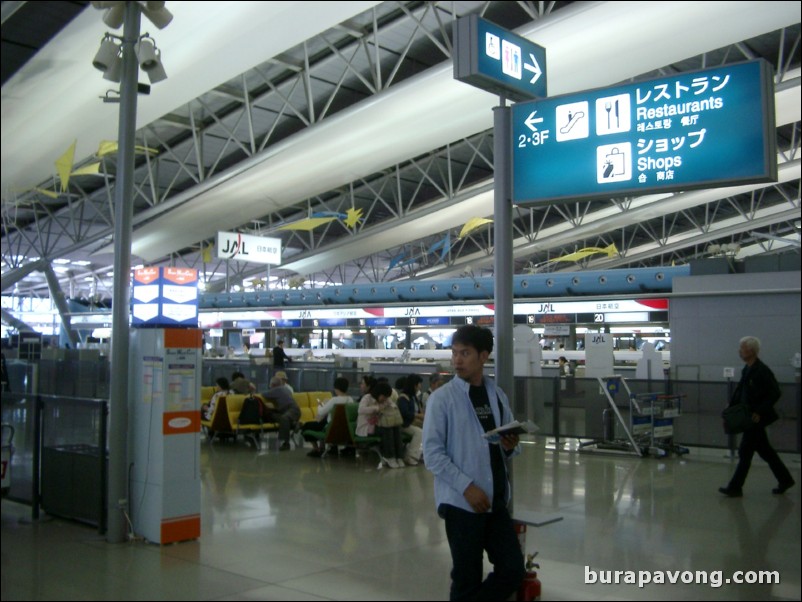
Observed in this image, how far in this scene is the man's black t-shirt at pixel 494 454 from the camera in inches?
142

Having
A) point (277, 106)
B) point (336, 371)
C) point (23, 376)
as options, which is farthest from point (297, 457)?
point (277, 106)

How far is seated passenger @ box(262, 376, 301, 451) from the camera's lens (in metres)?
12.2

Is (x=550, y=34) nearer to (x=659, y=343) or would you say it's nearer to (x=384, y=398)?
(x=384, y=398)

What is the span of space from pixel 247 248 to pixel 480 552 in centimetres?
2009

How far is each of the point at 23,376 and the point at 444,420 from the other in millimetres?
5824

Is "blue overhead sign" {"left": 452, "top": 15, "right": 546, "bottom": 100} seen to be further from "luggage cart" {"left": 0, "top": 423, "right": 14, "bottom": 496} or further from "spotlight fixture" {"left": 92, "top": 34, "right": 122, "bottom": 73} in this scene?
"luggage cart" {"left": 0, "top": 423, "right": 14, "bottom": 496}

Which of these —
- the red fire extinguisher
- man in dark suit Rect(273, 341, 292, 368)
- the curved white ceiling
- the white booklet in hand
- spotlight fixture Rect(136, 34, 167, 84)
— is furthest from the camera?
man in dark suit Rect(273, 341, 292, 368)

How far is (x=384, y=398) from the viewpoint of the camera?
33.8 feet

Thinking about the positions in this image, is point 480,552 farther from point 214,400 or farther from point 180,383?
point 214,400

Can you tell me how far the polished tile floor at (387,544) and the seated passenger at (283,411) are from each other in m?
3.00

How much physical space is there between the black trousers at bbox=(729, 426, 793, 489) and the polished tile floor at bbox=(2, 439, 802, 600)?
0.10 metres

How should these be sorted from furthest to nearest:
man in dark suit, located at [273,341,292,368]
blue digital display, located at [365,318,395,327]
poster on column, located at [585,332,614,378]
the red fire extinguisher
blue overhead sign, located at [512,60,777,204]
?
1. blue digital display, located at [365,318,395,327]
2. man in dark suit, located at [273,341,292,368]
3. poster on column, located at [585,332,614,378]
4. the red fire extinguisher
5. blue overhead sign, located at [512,60,777,204]

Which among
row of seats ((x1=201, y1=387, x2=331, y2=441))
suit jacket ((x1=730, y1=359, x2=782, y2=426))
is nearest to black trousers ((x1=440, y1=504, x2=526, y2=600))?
suit jacket ((x1=730, y1=359, x2=782, y2=426))

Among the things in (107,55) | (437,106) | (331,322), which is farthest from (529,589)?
(331,322)
